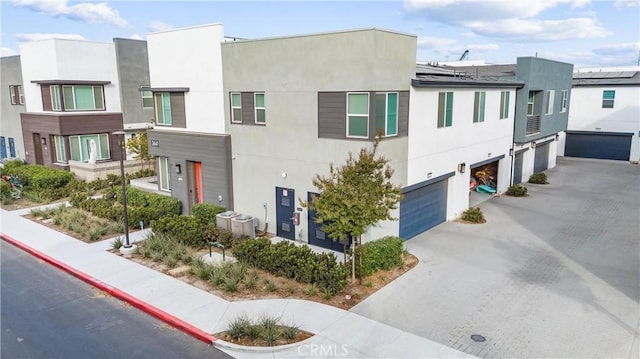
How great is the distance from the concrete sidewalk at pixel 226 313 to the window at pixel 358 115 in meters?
5.66

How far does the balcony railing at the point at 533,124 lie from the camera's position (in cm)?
2591

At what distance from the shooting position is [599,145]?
122 ft

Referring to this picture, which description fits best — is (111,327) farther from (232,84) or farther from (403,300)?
(232,84)

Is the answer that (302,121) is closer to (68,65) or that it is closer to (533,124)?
(533,124)

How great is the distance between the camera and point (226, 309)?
11.7m

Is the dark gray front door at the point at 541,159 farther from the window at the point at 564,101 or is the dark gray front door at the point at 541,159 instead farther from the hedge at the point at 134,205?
the hedge at the point at 134,205

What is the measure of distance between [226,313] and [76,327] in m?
3.52

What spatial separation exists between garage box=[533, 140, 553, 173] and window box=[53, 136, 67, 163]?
2954 cm

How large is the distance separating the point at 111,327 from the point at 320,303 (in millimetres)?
5048

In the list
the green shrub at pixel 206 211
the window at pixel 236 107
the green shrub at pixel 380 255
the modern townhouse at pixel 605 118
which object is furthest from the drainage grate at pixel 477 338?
the modern townhouse at pixel 605 118

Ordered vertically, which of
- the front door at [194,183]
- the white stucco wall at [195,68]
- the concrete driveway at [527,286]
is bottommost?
the concrete driveway at [527,286]

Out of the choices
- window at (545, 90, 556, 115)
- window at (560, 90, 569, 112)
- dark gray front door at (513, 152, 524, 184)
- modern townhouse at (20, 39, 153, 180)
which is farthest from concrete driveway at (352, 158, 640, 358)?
modern townhouse at (20, 39, 153, 180)

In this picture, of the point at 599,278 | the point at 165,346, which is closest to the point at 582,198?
the point at 599,278

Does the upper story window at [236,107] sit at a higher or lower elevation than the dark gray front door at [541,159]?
higher
